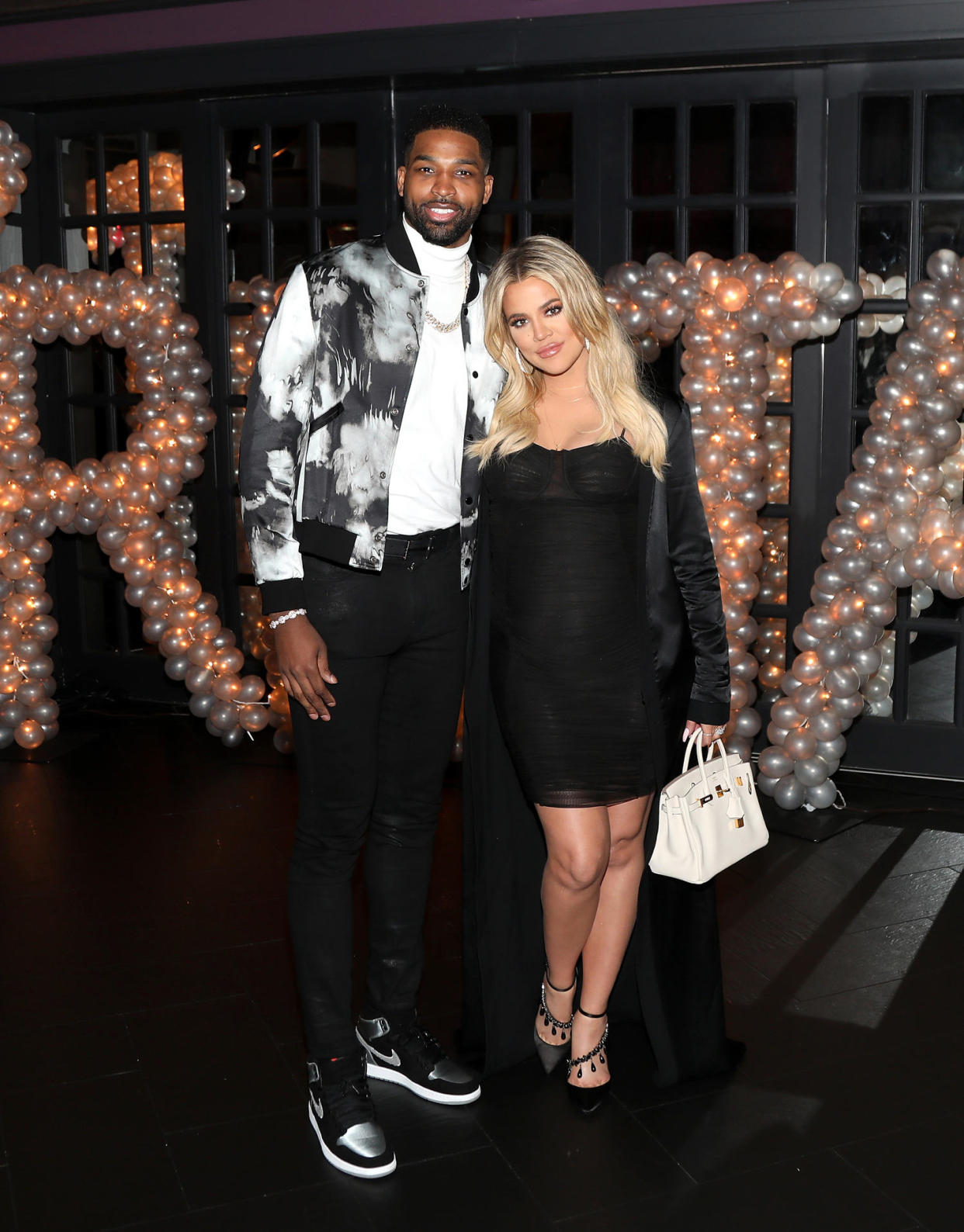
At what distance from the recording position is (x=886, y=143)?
15.8 ft

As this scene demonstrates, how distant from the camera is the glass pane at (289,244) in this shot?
553 centimetres

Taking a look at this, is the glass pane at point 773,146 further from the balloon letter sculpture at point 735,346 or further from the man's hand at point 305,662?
the man's hand at point 305,662

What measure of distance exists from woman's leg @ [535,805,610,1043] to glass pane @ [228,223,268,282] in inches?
143

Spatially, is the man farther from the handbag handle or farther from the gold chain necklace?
the handbag handle

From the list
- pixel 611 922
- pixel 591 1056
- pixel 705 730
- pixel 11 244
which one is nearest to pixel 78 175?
pixel 11 244

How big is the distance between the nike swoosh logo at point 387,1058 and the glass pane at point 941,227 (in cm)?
337

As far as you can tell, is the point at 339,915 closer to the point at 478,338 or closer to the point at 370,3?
the point at 478,338

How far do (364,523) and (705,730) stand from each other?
2.65ft

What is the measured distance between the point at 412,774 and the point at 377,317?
0.89m

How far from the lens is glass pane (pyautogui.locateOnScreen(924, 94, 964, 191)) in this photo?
471cm

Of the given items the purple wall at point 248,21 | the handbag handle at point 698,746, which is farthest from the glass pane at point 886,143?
the handbag handle at point 698,746

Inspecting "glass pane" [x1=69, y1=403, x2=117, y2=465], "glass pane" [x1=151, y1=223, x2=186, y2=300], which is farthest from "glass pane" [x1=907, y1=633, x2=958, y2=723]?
"glass pane" [x1=69, y1=403, x2=117, y2=465]

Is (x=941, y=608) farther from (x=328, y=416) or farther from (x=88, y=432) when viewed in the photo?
(x=328, y=416)

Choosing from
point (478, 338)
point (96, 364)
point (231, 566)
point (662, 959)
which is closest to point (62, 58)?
point (96, 364)
